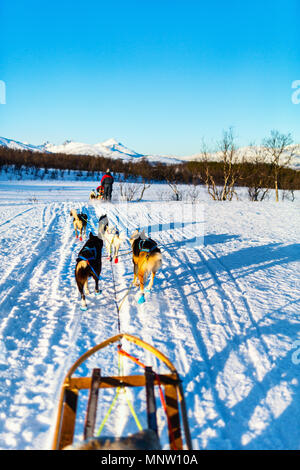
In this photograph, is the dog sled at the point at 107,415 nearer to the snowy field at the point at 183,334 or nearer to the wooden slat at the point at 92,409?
the wooden slat at the point at 92,409

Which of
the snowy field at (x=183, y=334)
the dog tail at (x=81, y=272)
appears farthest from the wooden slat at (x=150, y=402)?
the dog tail at (x=81, y=272)

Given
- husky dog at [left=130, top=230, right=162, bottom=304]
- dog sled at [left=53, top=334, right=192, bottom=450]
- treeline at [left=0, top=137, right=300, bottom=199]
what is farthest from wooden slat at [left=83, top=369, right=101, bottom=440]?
treeline at [left=0, top=137, right=300, bottom=199]

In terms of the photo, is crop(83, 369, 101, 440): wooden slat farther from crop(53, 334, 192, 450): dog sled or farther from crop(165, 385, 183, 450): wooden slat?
crop(165, 385, 183, 450): wooden slat

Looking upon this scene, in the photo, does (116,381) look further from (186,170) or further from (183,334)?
(186,170)

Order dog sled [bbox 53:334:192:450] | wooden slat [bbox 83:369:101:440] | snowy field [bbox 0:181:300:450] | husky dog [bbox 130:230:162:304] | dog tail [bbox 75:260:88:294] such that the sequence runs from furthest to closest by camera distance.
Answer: husky dog [bbox 130:230:162:304] < dog tail [bbox 75:260:88:294] < snowy field [bbox 0:181:300:450] < wooden slat [bbox 83:369:101:440] < dog sled [bbox 53:334:192:450]

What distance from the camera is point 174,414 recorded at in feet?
6.19

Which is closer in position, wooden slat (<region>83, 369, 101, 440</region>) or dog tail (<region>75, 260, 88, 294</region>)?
wooden slat (<region>83, 369, 101, 440</region>)

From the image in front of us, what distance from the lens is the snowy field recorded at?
2.21 metres

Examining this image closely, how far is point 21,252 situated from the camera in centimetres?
630

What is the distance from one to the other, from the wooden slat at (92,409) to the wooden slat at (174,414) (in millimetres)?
542

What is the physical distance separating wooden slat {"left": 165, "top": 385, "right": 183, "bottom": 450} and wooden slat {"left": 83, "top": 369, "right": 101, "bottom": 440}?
0.54 meters

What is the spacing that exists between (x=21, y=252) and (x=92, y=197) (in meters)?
8.67

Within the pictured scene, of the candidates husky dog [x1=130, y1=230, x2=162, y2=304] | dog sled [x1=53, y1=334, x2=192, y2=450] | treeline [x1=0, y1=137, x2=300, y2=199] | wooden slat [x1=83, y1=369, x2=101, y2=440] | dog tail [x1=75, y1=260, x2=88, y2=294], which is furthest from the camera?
treeline [x1=0, y1=137, x2=300, y2=199]

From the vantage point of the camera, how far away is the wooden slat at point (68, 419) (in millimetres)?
1726
